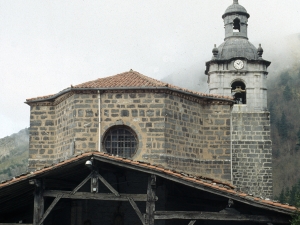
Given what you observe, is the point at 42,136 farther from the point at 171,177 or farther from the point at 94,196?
the point at 171,177

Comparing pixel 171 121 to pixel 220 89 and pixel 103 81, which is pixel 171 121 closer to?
pixel 103 81

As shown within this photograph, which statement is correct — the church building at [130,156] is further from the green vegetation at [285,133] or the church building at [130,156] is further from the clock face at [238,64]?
the green vegetation at [285,133]

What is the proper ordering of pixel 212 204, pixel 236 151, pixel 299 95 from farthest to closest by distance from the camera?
1. pixel 299 95
2. pixel 236 151
3. pixel 212 204

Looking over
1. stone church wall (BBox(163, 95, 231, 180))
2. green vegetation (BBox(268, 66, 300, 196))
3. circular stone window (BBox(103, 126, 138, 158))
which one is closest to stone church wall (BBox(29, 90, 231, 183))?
stone church wall (BBox(163, 95, 231, 180))

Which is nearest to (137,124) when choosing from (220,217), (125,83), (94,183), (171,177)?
(125,83)

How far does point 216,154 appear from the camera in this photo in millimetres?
19688

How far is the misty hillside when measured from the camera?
100894mm

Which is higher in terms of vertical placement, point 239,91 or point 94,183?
point 239,91

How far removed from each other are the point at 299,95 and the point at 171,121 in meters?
86.7

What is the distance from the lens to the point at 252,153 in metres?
28.3

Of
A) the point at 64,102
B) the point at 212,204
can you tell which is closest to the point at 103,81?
the point at 64,102

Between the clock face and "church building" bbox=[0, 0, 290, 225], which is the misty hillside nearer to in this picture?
the clock face

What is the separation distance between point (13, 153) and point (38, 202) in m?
113

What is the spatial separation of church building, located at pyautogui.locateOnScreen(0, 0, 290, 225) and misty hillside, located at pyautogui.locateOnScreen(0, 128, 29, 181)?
3136 inches
